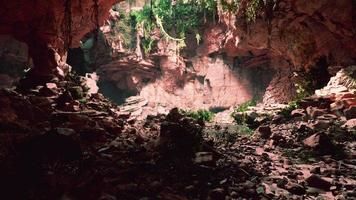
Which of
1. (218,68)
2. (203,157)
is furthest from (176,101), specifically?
(203,157)

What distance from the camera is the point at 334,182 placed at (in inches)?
182

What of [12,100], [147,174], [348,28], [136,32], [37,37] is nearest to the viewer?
[147,174]

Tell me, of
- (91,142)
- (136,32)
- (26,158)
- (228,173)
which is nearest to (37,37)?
(91,142)

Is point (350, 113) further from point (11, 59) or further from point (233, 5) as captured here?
point (11, 59)

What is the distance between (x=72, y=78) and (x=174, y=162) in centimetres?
867

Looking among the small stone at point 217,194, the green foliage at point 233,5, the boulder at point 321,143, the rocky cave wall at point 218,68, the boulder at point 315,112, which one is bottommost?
the small stone at point 217,194

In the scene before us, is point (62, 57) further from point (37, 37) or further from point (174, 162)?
point (174, 162)

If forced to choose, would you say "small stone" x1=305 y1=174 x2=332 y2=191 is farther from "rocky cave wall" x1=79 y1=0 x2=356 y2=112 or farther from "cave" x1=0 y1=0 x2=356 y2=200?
"rocky cave wall" x1=79 y1=0 x2=356 y2=112

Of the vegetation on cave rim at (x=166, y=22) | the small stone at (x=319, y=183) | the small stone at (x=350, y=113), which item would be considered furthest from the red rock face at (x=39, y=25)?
the vegetation on cave rim at (x=166, y=22)

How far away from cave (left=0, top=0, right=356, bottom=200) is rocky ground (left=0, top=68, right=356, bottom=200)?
0.02 m

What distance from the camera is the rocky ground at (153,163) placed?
3.71m

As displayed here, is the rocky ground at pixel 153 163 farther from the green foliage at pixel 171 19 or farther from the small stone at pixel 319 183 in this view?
the green foliage at pixel 171 19

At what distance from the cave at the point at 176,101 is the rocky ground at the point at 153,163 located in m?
0.02

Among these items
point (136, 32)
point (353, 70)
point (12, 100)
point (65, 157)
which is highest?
point (136, 32)
